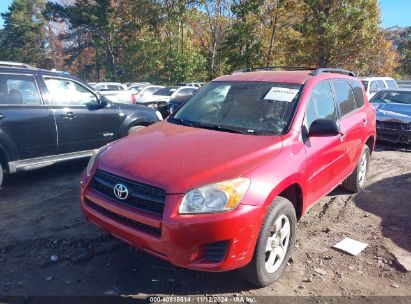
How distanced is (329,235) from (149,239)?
90.9 inches

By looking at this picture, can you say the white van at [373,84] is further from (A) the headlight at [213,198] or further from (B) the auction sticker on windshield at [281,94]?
(A) the headlight at [213,198]

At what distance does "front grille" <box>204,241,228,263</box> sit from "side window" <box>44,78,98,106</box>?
415 cm

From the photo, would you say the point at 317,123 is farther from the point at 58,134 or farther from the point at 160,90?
the point at 160,90

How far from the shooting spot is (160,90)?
66.6ft

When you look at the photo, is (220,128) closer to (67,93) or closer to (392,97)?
(67,93)

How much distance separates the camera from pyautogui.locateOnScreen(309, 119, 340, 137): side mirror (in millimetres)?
3523

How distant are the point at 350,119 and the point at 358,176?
107 centimetres

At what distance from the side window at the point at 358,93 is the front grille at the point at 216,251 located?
3480 millimetres

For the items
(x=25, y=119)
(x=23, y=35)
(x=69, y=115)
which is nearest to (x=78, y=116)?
(x=69, y=115)

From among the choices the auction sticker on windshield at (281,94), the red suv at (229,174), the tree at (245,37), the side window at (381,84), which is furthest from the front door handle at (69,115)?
the tree at (245,37)

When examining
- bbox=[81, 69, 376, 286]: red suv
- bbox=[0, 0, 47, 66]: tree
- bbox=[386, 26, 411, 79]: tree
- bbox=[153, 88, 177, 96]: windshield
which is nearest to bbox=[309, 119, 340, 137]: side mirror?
bbox=[81, 69, 376, 286]: red suv

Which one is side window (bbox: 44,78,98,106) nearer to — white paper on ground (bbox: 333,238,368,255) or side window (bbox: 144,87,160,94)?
white paper on ground (bbox: 333,238,368,255)

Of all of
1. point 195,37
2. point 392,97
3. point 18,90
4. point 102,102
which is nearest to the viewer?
point 18,90

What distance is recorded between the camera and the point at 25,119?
5.36 meters
